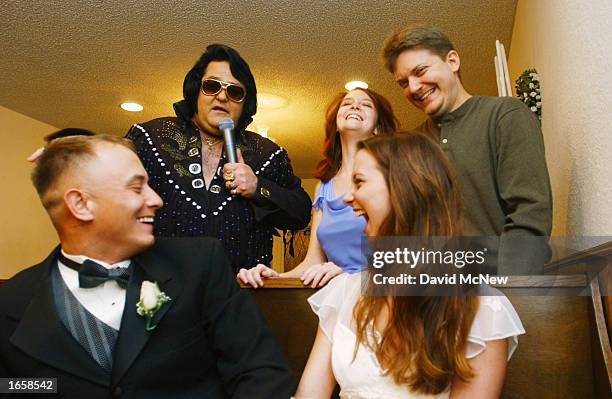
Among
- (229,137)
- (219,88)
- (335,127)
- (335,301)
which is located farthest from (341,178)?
(335,301)

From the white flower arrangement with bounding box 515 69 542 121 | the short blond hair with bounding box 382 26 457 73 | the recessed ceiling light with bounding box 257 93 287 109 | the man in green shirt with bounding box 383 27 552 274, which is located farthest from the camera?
the recessed ceiling light with bounding box 257 93 287 109

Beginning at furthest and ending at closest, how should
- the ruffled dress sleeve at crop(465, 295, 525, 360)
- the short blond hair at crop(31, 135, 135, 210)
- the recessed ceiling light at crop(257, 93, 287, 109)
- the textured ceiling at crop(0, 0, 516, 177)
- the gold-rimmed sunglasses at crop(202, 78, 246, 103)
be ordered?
the recessed ceiling light at crop(257, 93, 287, 109) → the textured ceiling at crop(0, 0, 516, 177) → the gold-rimmed sunglasses at crop(202, 78, 246, 103) → the short blond hair at crop(31, 135, 135, 210) → the ruffled dress sleeve at crop(465, 295, 525, 360)

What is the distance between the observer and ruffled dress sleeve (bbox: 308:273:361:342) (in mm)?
1363

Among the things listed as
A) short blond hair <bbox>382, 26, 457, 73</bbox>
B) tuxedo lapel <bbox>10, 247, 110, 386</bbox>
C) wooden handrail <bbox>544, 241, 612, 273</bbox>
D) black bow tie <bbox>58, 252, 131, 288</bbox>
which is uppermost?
short blond hair <bbox>382, 26, 457, 73</bbox>

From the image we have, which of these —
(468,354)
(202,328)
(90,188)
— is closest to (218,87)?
(90,188)

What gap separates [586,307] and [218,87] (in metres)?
1.43

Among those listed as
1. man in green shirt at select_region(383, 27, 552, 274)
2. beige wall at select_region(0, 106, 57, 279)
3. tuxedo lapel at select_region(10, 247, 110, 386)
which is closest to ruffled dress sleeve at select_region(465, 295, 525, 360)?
man in green shirt at select_region(383, 27, 552, 274)

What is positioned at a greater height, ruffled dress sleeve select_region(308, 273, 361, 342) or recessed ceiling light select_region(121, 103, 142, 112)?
recessed ceiling light select_region(121, 103, 142, 112)

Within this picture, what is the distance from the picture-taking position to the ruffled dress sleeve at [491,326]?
1.17 meters

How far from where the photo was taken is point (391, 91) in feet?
15.5

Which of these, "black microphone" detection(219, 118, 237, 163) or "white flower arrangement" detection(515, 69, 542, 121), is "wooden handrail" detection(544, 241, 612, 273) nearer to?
"black microphone" detection(219, 118, 237, 163)

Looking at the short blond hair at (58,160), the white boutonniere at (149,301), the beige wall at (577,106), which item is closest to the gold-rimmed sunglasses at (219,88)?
the short blond hair at (58,160)

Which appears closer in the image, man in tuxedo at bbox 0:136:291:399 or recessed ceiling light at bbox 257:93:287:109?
man in tuxedo at bbox 0:136:291:399

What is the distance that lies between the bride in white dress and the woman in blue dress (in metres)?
0.46
